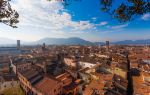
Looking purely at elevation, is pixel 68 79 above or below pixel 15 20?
below

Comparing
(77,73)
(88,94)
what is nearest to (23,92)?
(77,73)

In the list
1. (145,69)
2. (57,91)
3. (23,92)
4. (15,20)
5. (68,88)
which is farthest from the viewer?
(145,69)

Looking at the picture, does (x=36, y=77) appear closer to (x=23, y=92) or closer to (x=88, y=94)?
(x=23, y=92)

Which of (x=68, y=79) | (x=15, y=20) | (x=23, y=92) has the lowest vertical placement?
(x=23, y=92)

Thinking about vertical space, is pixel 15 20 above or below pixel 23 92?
above

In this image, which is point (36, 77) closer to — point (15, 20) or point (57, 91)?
point (57, 91)

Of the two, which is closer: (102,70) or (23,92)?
(23,92)

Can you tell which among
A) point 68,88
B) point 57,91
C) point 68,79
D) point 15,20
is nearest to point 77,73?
point 68,79

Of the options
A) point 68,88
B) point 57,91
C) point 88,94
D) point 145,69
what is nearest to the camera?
point 88,94

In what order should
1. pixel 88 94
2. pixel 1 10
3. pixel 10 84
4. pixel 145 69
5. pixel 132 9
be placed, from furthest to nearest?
pixel 145 69, pixel 10 84, pixel 88 94, pixel 1 10, pixel 132 9
